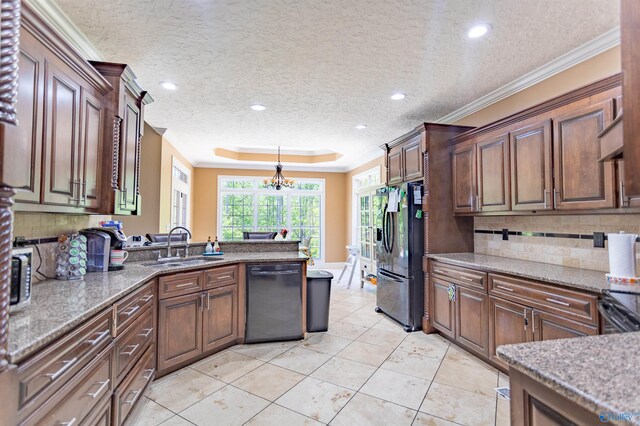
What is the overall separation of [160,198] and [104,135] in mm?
2689

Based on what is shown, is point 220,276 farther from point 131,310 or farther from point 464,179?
point 464,179

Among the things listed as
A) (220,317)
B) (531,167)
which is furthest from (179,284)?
(531,167)

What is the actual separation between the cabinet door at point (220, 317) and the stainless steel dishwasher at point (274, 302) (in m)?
0.15

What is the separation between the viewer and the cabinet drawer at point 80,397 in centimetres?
111

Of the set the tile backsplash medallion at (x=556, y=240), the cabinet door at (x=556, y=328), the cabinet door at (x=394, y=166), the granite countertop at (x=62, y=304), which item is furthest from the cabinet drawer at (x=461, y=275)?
the granite countertop at (x=62, y=304)

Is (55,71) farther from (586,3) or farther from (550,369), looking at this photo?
(586,3)

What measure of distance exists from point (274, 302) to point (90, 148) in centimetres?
204

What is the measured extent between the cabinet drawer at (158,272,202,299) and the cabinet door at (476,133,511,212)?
2861 millimetres

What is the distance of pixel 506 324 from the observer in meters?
2.52

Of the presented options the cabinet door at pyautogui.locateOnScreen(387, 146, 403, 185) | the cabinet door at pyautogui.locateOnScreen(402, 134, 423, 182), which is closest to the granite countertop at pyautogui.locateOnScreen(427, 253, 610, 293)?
the cabinet door at pyautogui.locateOnScreen(402, 134, 423, 182)

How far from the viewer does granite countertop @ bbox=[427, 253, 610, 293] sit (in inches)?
79.4

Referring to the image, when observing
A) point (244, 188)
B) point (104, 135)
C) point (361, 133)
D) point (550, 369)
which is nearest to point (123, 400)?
point (104, 135)

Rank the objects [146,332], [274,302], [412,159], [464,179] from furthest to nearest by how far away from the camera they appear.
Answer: [412,159] < [464,179] < [274,302] < [146,332]

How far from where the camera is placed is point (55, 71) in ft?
5.47
